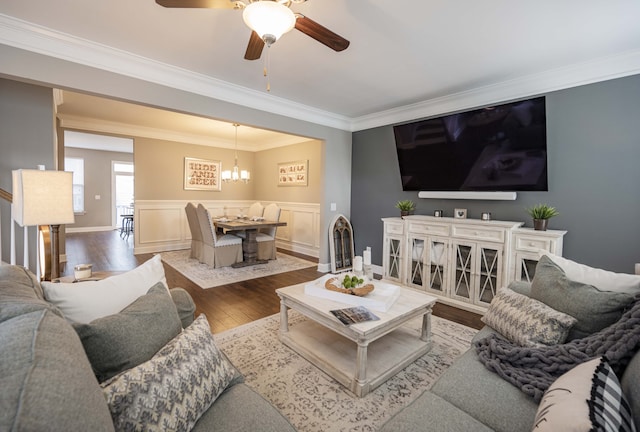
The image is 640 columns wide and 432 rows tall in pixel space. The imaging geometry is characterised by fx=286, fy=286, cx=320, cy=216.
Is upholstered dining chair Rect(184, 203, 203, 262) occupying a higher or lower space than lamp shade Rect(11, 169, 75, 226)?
lower

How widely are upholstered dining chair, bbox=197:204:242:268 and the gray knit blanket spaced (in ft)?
13.5

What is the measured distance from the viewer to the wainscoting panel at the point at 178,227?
5871mm

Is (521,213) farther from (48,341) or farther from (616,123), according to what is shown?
(48,341)

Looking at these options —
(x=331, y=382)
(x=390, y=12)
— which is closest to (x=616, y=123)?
(x=390, y=12)

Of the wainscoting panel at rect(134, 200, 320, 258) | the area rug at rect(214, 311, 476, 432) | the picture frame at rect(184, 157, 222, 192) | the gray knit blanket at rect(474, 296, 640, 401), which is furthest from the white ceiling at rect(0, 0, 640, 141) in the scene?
the picture frame at rect(184, 157, 222, 192)

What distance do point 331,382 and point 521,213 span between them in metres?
2.79

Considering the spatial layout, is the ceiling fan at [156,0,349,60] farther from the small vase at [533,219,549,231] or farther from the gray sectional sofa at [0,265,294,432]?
the small vase at [533,219,549,231]

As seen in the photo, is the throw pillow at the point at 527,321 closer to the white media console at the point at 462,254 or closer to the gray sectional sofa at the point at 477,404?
the gray sectional sofa at the point at 477,404

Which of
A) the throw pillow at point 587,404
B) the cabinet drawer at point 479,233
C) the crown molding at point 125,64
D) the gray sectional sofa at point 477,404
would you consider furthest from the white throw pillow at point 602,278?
the crown molding at point 125,64

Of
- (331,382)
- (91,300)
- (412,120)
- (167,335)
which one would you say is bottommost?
(331,382)

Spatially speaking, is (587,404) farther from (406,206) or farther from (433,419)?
(406,206)

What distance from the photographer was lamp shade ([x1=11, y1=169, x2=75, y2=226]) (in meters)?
1.74

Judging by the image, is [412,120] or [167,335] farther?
[412,120]

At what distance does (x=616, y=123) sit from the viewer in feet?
8.68
